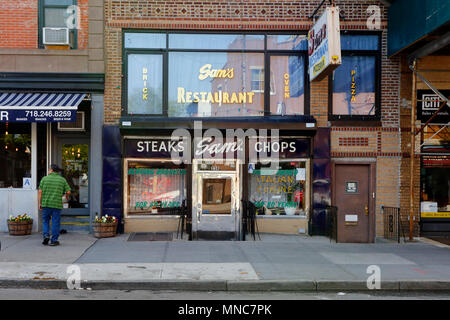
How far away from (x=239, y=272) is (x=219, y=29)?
22.8ft

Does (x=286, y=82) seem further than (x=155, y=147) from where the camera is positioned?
Yes

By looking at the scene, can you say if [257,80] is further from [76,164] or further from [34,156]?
[34,156]

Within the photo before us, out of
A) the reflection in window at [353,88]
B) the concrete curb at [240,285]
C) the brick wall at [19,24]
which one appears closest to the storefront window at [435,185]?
the reflection in window at [353,88]

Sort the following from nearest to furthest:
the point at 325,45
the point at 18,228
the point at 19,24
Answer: the point at 325,45 → the point at 18,228 → the point at 19,24

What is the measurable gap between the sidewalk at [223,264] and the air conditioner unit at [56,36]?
5.22 metres

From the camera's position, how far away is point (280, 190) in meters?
11.9

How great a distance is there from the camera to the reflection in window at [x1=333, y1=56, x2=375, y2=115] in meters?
11.9

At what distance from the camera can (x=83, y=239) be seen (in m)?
10.6

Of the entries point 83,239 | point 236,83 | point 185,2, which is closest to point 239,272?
point 83,239

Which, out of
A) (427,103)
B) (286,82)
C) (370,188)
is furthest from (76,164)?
(427,103)

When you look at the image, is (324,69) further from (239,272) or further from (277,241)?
(239,272)

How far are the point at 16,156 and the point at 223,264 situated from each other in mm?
7201

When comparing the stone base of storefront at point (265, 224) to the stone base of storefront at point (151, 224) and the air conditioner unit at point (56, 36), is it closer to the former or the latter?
the stone base of storefront at point (151, 224)

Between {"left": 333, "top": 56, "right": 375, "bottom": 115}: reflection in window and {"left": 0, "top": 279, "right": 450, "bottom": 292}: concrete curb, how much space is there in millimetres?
5783
